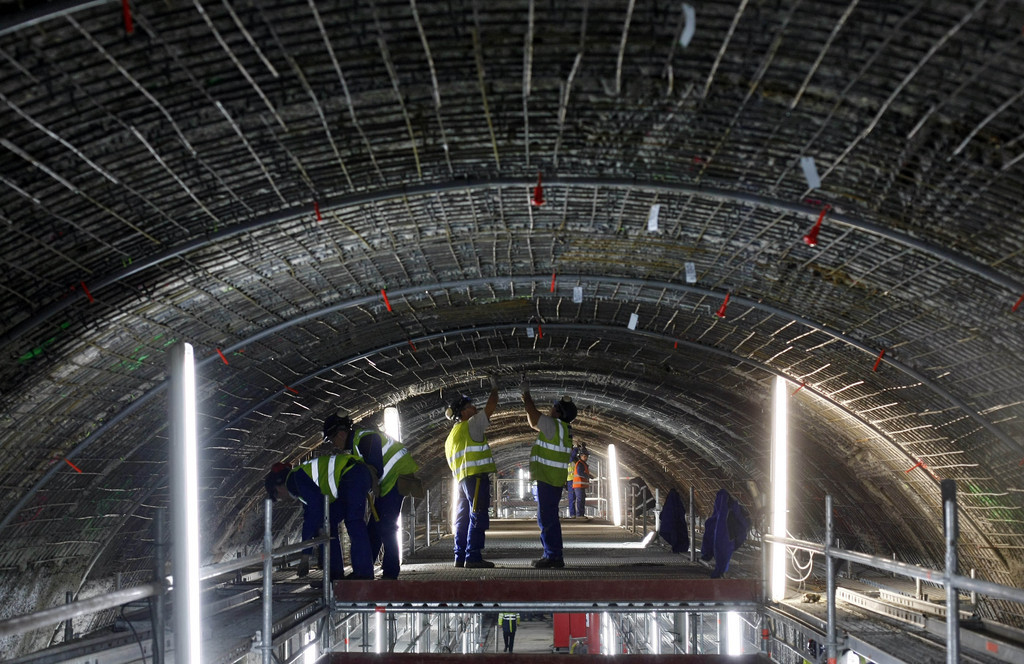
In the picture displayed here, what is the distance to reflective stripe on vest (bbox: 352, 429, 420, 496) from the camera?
807cm

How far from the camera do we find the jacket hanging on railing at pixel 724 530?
8180 mm

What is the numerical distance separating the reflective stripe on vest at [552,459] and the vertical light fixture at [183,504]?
5.59 metres

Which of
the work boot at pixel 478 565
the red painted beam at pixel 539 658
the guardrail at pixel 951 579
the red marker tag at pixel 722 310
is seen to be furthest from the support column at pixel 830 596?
the work boot at pixel 478 565

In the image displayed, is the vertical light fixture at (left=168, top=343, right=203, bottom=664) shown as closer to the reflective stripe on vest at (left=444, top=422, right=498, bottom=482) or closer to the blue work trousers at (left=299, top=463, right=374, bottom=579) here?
the blue work trousers at (left=299, top=463, right=374, bottom=579)

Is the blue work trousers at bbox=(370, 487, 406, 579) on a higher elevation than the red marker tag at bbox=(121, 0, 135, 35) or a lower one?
lower

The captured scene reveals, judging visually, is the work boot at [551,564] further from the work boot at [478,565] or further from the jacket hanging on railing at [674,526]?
the jacket hanging on railing at [674,526]

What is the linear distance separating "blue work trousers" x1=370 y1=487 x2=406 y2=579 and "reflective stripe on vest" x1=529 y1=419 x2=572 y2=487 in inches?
46.3

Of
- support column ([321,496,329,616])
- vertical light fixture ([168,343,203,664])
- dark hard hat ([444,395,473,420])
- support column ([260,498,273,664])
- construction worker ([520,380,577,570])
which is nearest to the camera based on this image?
vertical light fixture ([168,343,203,664])

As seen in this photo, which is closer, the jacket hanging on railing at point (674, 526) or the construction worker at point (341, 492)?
the construction worker at point (341, 492)

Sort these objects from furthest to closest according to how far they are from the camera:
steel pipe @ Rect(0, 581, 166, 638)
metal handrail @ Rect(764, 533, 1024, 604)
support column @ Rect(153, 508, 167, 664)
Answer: support column @ Rect(153, 508, 167, 664), metal handrail @ Rect(764, 533, 1024, 604), steel pipe @ Rect(0, 581, 166, 638)

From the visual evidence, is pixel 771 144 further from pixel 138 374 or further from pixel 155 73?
pixel 138 374

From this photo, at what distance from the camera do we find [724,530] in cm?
826

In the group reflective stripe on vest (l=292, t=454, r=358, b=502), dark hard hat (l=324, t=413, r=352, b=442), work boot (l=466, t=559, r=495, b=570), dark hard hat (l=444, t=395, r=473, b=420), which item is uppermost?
dark hard hat (l=444, t=395, r=473, b=420)

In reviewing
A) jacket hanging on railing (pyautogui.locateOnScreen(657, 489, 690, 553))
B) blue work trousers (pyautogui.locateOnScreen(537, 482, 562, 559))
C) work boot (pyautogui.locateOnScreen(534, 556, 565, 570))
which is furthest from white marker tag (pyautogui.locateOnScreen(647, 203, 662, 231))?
jacket hanging on railing (pyautogui.locateOnScreen(657, 489, 690, 553))
